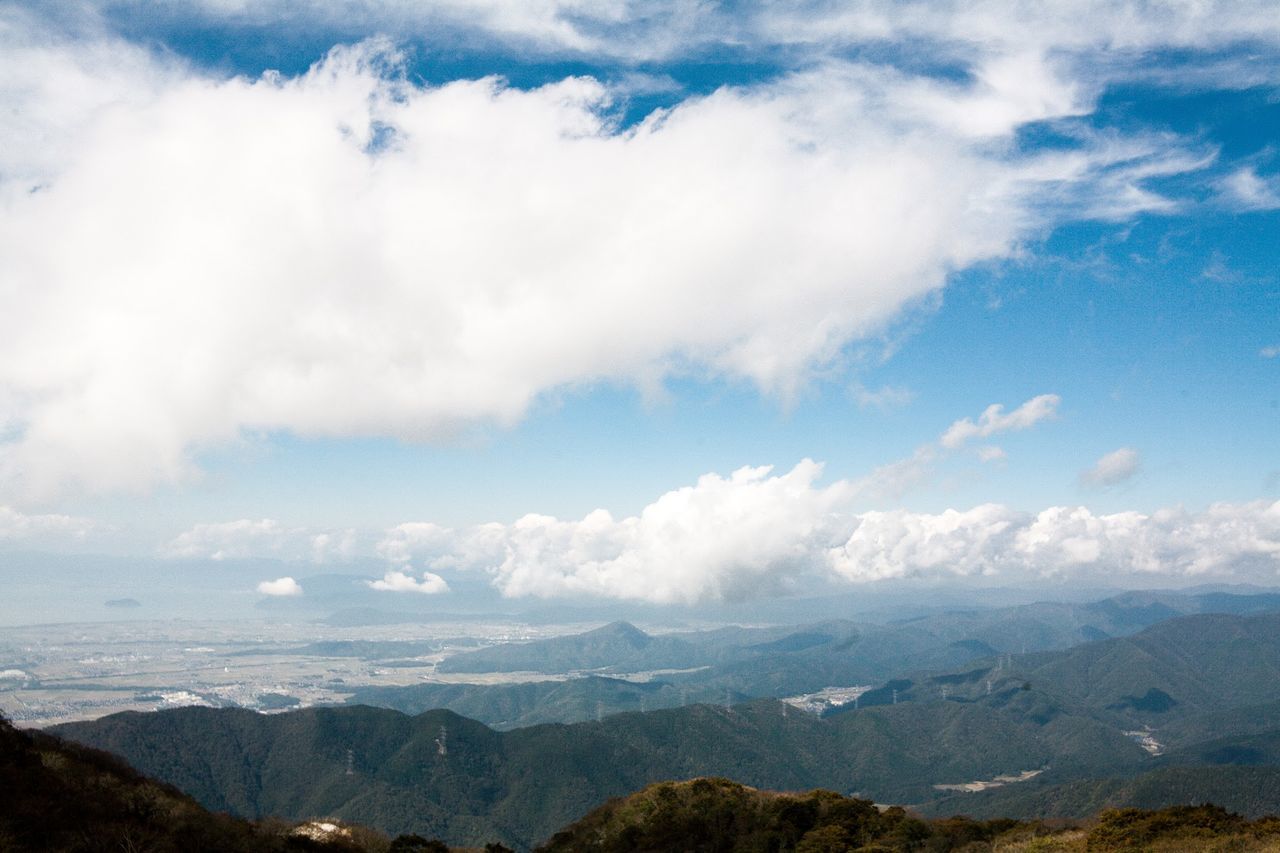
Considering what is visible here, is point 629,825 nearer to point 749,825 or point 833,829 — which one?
point 749,825

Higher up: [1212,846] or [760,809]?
[1212,846]

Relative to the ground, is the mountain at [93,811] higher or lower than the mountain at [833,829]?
higher

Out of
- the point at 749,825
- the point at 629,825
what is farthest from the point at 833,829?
the point at 629,825

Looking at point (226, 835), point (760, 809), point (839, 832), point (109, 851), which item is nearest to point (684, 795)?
point (760, 809)

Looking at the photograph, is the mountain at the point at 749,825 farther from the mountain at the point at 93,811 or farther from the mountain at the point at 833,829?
the mountain at the point at 93,811

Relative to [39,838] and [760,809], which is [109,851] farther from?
[760,809]

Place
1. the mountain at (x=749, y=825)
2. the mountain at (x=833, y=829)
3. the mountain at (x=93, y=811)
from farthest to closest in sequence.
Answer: the mountain at (x=749, y=825) < the mountain at (x=833, y=829) < the mountain at (x=93, y=811)

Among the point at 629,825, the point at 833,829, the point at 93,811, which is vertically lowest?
the point at 629,825

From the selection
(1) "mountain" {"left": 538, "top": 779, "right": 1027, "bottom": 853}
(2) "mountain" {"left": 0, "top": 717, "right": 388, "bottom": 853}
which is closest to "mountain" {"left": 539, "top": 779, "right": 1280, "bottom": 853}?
(1) "mountain" {"left": 538, "top": 779, "right": 1027, "bottom": 853}

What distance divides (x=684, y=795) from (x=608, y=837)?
27.8ft

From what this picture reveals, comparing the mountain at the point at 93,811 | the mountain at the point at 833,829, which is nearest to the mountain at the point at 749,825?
the mountain at the point at 833,829

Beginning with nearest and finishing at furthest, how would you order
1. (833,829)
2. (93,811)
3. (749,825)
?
1. (93,811)
2. (833,829)
3. (749,825)

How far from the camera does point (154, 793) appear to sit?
40562 millimetres

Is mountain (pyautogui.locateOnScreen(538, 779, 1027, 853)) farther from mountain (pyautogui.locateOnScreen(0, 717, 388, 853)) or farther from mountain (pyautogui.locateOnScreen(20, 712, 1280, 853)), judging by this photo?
mountain (pyautogui.locateOnScreen(0, 717, 388, 853))
